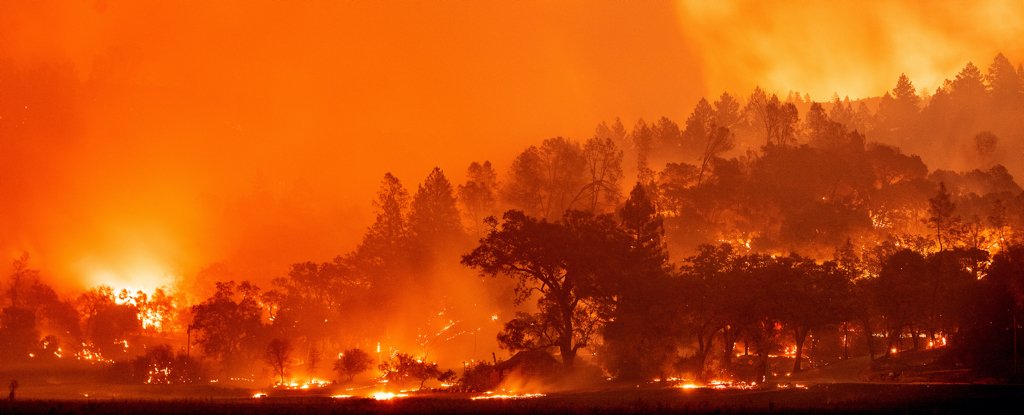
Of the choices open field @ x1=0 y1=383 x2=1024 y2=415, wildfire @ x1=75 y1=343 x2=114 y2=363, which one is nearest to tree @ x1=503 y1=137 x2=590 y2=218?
wildfire @ x1=75 y1=343 x2=114 y2=363

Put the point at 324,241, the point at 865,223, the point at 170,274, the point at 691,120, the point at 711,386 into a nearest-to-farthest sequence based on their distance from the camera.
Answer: the point at 711,386 < the point at 865,223 < the point at 691,120 < the point at 170,274 < the point at 324,241

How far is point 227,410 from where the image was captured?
1576 inches

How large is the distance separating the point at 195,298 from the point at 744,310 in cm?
10766

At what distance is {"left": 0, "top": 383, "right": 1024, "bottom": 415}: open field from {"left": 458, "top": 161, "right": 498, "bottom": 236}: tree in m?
73.1

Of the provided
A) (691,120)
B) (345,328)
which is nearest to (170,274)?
(345,328)

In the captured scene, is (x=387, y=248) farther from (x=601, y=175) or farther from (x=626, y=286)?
(x=626, y=286)

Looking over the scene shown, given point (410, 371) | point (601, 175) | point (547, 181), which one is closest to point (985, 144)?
point (601, 175)

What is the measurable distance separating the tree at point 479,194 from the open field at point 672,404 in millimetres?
73129

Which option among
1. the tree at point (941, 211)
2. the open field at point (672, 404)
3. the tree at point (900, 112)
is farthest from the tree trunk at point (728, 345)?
the tree at point (900, 112)

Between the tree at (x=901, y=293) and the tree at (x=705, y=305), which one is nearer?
the tree at (x=705, y=305)

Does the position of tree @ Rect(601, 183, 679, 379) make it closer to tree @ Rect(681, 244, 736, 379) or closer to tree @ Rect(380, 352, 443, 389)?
tree @ Rect(681, 244, 736, 379)

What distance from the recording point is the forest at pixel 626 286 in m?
66.2

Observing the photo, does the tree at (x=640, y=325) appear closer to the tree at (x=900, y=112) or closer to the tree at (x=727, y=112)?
the tree at (x=727, y=112)

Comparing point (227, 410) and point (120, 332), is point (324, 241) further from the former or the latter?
point (227, 410)
